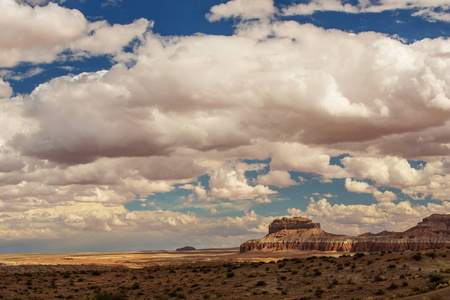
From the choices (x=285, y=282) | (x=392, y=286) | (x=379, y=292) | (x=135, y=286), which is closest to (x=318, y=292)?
(x=379, y=292)

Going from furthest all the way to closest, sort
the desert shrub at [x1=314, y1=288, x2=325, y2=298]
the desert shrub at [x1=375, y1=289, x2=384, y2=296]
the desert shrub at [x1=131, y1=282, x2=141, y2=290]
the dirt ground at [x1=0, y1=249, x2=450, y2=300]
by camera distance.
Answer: the desert shrub at [x1=131, y1=282, x2=141, y2=290]
the desert shrub at [x1=314, y1=288, x2=325, y2=298]
the dirt ground at [x1=0, y1=249, x2=450, y2=300]
the desert shrub at [x1=375, y1=289, x2=384, y2=296]

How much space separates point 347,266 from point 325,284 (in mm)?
9983

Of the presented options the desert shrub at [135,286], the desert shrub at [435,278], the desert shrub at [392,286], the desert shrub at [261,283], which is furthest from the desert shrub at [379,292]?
the desert shrub at [135,286]

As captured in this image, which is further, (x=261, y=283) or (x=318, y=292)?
(x=261, y=283)

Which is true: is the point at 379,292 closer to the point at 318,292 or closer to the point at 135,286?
the point at 318,292

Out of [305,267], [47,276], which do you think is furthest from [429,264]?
[47,276]

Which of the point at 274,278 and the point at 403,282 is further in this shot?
the point at 274,278

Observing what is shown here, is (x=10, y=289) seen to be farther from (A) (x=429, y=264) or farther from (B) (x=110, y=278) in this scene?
(A) (x=429, y=264)

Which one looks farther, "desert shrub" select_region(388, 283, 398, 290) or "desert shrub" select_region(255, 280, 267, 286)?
"desert shrub" select_region(255, 280, 267, 286)

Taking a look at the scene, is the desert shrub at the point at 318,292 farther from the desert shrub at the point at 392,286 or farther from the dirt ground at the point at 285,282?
the desert shrub at the point at 392,286

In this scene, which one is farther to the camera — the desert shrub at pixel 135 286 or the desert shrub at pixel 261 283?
the desert shrub at pixel 135 286

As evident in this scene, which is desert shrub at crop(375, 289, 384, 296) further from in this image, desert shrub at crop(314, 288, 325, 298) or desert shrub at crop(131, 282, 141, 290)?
desert shrub at crop(131, 282, 141, 290)

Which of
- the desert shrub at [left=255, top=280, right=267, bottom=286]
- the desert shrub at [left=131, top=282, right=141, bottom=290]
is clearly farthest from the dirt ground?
the desert shrub at [left=131, top=282, right=141, bottom=290]

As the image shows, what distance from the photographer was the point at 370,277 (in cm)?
5519
